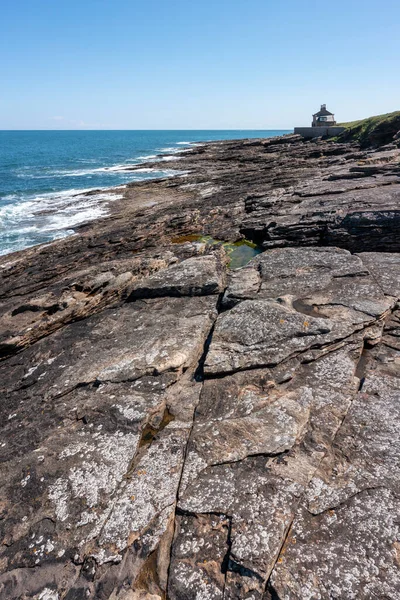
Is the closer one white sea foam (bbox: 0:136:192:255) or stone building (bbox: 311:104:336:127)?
white sea foam (bbox: 0:136:192:255)

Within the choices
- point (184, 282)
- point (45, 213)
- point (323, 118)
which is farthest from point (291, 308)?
point (323, 118)

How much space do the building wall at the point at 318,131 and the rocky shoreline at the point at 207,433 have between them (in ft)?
298

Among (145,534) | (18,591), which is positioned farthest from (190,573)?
(18,591)

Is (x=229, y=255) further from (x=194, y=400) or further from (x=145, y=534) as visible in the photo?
(x=145, y=534)

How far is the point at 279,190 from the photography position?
32.9 metres

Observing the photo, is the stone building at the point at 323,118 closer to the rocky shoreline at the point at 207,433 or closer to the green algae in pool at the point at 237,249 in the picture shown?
the green algae in pool at the point at 237,249

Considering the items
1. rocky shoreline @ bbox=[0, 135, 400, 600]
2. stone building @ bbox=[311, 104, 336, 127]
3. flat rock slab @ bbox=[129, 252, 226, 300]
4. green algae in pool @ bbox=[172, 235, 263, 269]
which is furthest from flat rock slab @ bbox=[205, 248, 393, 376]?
stone building @ bbox=[311, 104, 336, 127]

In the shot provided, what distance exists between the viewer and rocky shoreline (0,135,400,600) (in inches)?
207

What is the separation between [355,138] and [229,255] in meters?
69.9

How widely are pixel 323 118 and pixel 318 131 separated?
41.7 feet

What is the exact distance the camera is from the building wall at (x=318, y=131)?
90.6 m

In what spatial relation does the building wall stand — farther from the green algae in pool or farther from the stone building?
the green algae in pool

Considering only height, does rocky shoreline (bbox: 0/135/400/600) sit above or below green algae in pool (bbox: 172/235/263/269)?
above

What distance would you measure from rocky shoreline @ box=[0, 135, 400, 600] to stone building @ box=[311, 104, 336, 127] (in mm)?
110445
